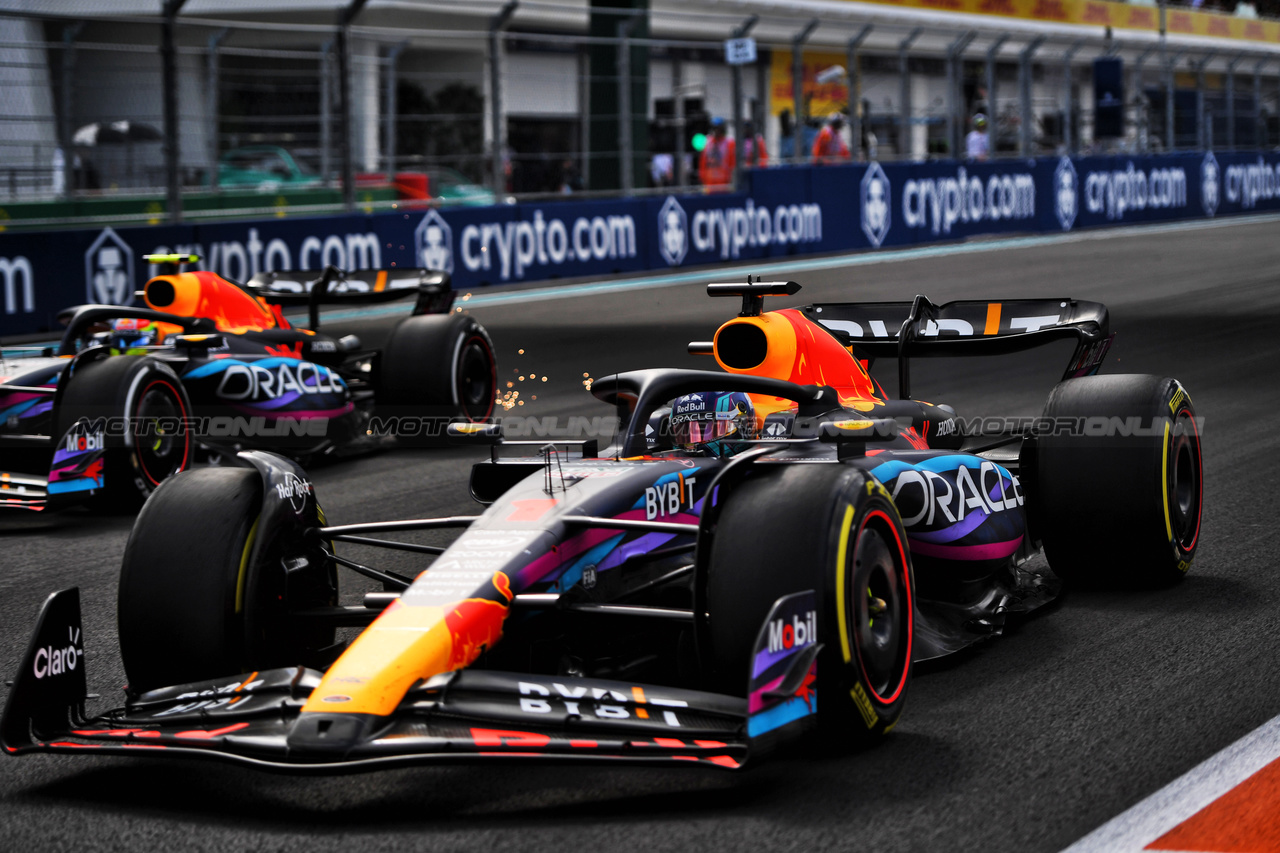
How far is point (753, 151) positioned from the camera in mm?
21781

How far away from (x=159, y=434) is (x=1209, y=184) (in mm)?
26813

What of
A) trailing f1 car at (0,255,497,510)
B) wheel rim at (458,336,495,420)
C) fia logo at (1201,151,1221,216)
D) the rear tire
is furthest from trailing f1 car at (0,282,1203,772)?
fia logo at (1201,151,1221,216)

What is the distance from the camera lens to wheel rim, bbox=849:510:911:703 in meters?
3.82

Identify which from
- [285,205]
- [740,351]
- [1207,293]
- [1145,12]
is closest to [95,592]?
[740,351]

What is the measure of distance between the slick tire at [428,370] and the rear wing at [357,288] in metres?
0.35

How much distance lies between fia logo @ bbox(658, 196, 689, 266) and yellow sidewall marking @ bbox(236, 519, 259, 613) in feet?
53.3

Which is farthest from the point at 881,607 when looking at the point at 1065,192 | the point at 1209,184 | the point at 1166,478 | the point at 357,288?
the point at 1209,184

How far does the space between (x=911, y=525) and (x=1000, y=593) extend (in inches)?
17.6

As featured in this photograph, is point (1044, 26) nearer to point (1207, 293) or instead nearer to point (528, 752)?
point (1207, 293)

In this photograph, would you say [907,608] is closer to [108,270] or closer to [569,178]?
[108,270]

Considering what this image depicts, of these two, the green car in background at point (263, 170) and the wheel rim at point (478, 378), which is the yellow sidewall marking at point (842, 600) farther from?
the green car in background at point (263, 170)

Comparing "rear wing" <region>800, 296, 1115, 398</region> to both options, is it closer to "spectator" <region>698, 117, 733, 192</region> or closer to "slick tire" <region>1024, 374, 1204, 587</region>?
"slick tire" <region>1024, 374, 1204, 587</region>

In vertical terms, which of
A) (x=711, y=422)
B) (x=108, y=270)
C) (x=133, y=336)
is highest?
(x=108, y=270)

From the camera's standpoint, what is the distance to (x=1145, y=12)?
174ft
